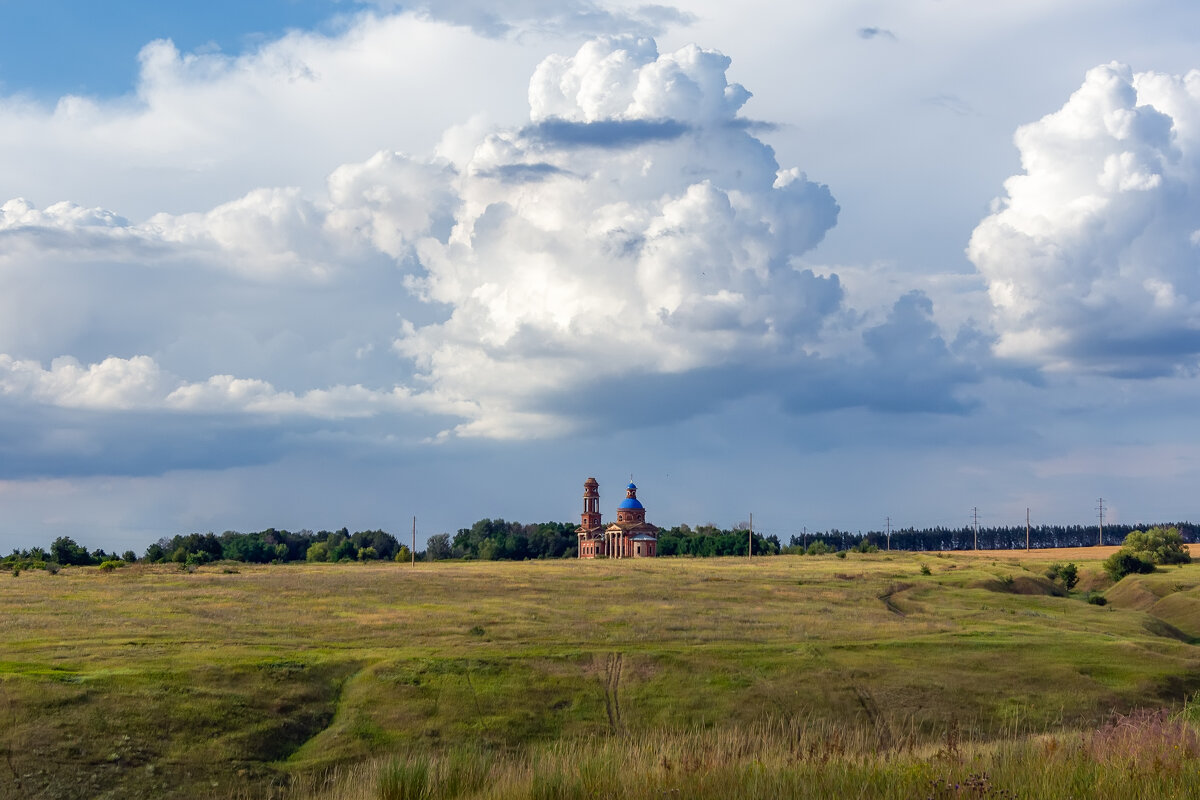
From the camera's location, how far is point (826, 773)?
12.1 metres

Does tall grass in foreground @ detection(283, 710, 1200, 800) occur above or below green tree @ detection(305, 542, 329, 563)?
above

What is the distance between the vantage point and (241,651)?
43.5 m

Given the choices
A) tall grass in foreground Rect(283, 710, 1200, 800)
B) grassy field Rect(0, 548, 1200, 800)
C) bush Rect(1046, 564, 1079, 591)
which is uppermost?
tall grass in foreground Rect(283, 710, 1200, 800)

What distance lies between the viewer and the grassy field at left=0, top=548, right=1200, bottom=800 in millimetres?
14148

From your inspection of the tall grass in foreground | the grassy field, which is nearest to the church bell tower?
the grassy field

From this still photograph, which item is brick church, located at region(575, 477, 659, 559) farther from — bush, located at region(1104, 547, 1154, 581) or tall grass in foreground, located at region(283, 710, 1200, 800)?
tall grass in foreground, located at region(283, 710, 1200, 800)

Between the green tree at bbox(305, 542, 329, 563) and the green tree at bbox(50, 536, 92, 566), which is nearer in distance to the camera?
the green tree at bbox(50, 536, 92, 566)

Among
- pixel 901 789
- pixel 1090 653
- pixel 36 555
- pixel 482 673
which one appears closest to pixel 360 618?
pixel 482 673

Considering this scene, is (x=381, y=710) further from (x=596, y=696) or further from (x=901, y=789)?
(x=901, y=789)

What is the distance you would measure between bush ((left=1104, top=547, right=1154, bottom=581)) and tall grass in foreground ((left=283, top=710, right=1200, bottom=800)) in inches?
4010

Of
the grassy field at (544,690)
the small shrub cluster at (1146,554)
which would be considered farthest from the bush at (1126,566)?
the grassy field at (544,690)

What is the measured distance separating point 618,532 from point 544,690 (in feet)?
447

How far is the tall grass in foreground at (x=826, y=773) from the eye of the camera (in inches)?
438

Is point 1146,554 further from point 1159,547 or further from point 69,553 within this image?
point 69,553
